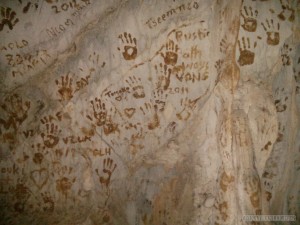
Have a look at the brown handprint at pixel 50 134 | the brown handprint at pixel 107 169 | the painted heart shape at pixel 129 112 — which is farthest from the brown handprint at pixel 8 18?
the brown handprint at pixel 107 169

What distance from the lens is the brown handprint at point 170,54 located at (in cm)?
199

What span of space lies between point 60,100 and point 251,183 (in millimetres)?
1450

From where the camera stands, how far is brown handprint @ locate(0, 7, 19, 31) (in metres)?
1.96

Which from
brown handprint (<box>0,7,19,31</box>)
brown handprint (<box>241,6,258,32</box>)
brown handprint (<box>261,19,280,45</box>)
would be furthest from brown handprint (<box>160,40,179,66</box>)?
brown handprint (<box>0,7,19,31</box>)

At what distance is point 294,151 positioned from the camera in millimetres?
2057

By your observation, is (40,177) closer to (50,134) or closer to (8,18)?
(50,134)

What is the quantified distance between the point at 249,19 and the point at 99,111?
1219 millimetres

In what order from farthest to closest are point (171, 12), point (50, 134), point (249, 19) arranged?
point (50, 134), point (171, 12), point (249, 19)

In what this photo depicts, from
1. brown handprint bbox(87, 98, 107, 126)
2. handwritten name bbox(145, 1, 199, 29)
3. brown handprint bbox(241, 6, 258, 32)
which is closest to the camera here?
brown handprint bbox(241, 6, 258, 32)

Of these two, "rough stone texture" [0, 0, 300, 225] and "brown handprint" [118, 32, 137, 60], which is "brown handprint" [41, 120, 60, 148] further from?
"brown handprint" [118, 32, 137, 60]

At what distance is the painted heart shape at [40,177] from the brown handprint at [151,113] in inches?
33.7

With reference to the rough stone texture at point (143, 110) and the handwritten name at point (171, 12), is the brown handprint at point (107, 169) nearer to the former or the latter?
the rough stone texture at point (143, 110)

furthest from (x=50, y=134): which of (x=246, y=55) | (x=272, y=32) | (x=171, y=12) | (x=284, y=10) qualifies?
(x=284, y=10)

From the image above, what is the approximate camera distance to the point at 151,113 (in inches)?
82.0
